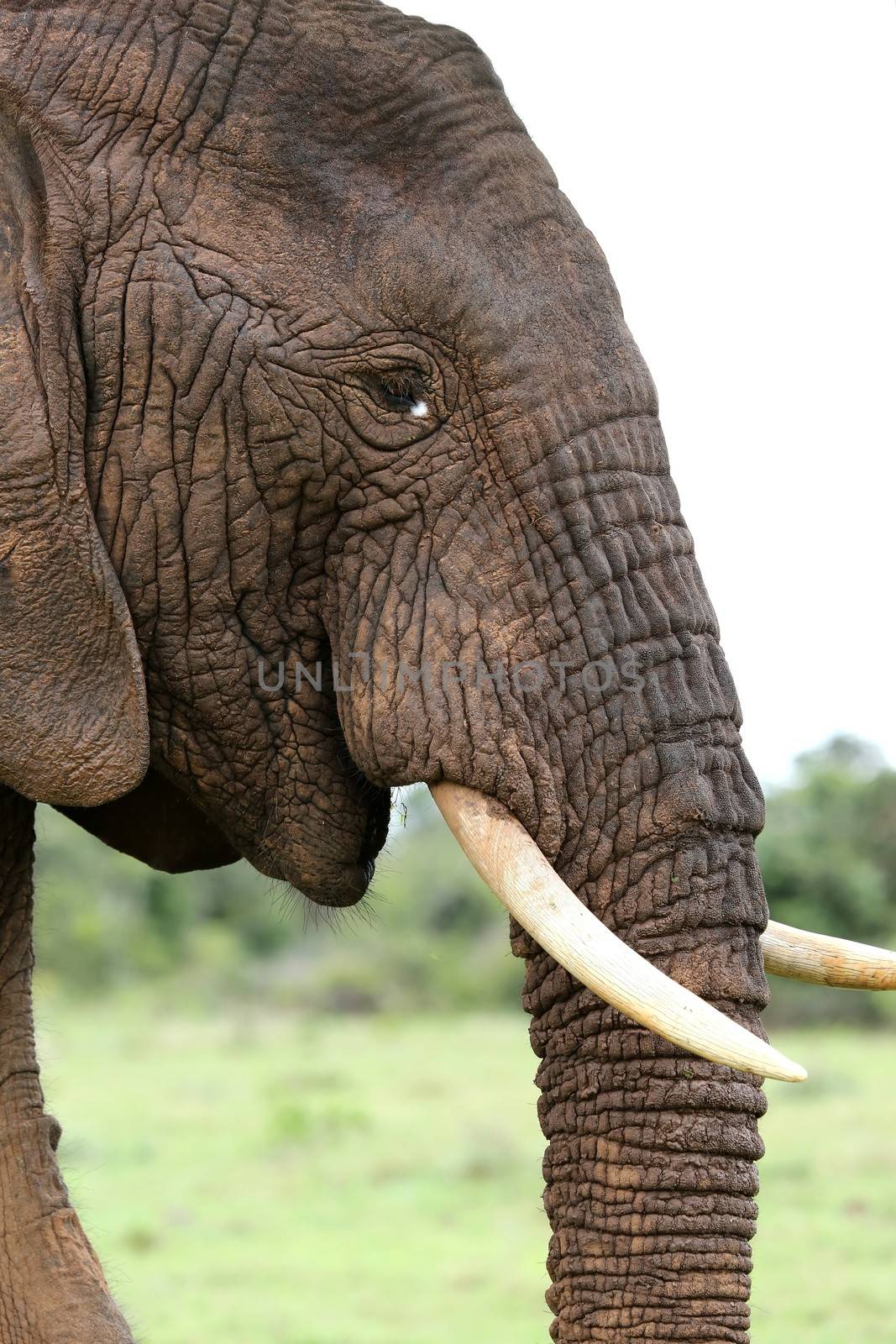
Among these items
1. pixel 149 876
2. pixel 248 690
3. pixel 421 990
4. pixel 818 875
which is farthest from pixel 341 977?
pixel 248 690

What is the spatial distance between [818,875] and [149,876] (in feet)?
30.3

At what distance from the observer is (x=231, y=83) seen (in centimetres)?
290

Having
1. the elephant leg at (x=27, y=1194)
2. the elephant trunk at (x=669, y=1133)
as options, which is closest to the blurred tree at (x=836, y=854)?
the elephant leg at (x=27, y=1194)

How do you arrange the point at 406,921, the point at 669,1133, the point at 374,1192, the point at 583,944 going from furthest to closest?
the point at 406,921
the point at 374,1192
the point at 669,1133
the point at 583,944

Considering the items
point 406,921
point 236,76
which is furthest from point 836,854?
point 236,76

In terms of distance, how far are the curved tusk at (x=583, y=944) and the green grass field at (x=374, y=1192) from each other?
1.60 m

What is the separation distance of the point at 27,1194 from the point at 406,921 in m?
24.5

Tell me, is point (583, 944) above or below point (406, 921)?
below

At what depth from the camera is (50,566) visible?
280cm

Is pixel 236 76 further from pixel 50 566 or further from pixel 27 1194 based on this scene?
pixel 27 1194

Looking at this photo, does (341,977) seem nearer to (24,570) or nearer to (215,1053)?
(215,1053)

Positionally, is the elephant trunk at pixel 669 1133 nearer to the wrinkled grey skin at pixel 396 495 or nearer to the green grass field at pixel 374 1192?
the wrinkled grey skin at pixel 396 495

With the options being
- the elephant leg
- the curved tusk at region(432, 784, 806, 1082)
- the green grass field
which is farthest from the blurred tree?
the curved tusk at region(432, 784, 806, 1082)

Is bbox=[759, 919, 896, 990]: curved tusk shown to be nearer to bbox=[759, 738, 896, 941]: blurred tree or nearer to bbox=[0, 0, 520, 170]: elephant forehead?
bbox=[0, 0, 520, 170]: elephant forehead
